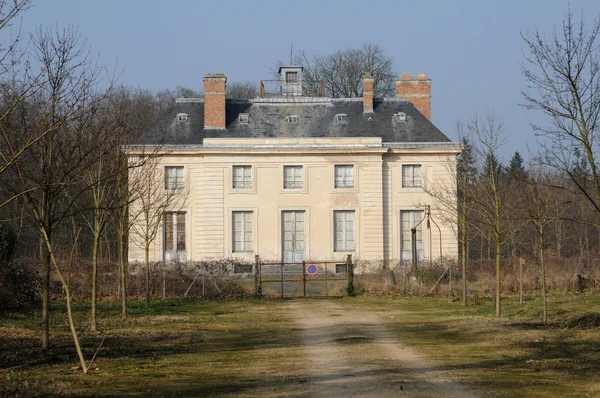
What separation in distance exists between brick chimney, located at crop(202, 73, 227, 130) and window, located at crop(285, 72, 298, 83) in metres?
5.50

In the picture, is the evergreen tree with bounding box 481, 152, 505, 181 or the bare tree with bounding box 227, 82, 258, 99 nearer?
the evergreen tree with bounding box 481, 152, 505, 181

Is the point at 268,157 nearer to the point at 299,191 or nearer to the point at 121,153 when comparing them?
the point at 299,191

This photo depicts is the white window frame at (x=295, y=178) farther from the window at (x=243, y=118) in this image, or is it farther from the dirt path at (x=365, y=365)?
the dirt path at (x=365, y=365)

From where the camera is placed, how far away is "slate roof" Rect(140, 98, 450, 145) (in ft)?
145

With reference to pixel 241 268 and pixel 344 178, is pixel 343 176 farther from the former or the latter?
pixel 241 268

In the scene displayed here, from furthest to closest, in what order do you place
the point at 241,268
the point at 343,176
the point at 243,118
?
the point at 243,118 → the point at 343,176 → the point at 241,268

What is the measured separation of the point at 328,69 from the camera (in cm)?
6147

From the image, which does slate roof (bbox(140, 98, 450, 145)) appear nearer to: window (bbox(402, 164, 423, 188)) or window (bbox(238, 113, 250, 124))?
window (bbox(238, 113, 250, 124))

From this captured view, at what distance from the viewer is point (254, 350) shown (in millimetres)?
15391

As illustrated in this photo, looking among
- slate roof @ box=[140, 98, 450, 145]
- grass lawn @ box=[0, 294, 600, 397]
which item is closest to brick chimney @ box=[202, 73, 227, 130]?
slate roof @ box=[140, 98, 450, 145]

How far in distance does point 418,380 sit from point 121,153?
938 cm

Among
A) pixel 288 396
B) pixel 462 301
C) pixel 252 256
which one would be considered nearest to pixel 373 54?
pixel 252 256

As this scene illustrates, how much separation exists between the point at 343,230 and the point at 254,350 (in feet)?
93.1

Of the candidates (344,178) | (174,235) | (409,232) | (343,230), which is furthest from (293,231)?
(174,235)
